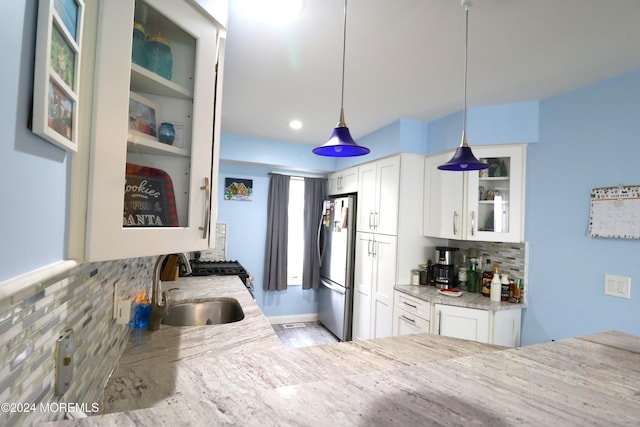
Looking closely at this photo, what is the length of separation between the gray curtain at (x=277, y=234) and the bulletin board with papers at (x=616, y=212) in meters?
3.24

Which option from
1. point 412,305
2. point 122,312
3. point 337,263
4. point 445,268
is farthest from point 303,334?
point 122,312

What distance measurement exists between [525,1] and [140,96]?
1.66 metres

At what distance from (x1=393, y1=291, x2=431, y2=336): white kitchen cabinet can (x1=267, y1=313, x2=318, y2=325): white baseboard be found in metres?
1.80

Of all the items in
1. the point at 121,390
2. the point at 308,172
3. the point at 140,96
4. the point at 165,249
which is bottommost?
the point at 121,390

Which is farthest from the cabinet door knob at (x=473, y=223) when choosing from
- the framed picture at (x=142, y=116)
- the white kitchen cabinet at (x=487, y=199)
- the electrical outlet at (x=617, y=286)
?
the framed picture at (x=142, y=116)

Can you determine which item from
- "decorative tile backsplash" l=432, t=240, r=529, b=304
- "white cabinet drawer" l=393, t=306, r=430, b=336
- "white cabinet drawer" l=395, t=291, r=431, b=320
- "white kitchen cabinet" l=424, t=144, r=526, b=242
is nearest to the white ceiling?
"white kitchen cabinet" l=424, t=144, r=526, b=242

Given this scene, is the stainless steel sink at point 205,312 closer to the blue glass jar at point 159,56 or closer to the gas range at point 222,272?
the gas range at point 222,272

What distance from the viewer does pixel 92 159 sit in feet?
2.08

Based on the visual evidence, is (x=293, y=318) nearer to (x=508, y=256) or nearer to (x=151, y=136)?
(x=508, y=256)

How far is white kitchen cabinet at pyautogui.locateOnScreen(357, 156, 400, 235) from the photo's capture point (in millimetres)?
2975

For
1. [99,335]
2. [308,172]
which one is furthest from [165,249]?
[308,172]

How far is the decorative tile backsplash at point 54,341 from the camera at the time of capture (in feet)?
1.53

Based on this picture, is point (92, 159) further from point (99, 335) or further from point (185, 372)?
point (185, 372)

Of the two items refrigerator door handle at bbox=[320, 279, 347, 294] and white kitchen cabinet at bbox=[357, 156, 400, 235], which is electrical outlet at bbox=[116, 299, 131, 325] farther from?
refrigerator door handle at bbox=[320, 279, 347, 294]
